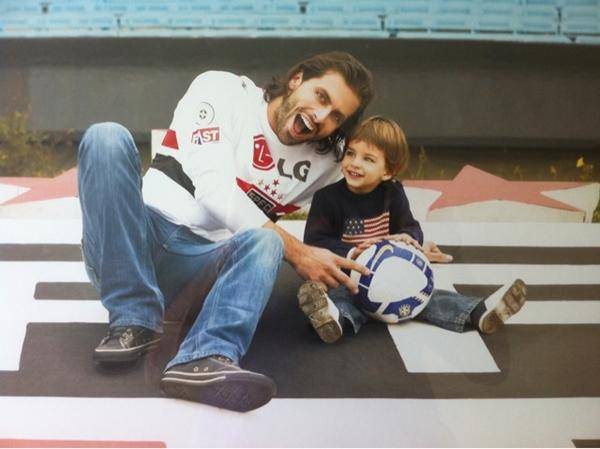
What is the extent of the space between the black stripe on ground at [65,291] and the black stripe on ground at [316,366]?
0.23 feet

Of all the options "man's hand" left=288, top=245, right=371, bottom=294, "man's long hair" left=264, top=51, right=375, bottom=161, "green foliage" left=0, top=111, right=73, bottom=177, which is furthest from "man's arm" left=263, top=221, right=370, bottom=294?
"green foliage" left=0, top=111, right=73, bottom=177

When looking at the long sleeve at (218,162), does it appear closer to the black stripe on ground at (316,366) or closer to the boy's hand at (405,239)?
the black stripe on ground at (316,366)

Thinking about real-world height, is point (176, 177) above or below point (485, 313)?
above

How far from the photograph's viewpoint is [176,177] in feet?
5.43

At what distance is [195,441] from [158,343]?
0.76 feet

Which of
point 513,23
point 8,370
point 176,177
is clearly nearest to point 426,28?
point 513,23

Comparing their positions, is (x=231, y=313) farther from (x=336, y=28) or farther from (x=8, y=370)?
(x=336, y=28)

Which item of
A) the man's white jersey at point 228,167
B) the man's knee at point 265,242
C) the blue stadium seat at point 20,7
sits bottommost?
the man's knee at point 265,242

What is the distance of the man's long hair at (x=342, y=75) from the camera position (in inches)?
63.9

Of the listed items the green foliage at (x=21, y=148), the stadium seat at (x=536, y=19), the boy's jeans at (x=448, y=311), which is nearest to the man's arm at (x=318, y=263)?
the boy's jeans at (x=448, y=311)

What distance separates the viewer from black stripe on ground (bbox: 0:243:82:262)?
1762 mm

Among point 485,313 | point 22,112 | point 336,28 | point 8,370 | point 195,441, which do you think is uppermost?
point 336,28

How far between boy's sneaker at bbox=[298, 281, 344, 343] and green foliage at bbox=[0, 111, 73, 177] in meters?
0.68

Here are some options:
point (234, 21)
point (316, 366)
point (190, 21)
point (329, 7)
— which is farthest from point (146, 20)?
point (316, 366)
